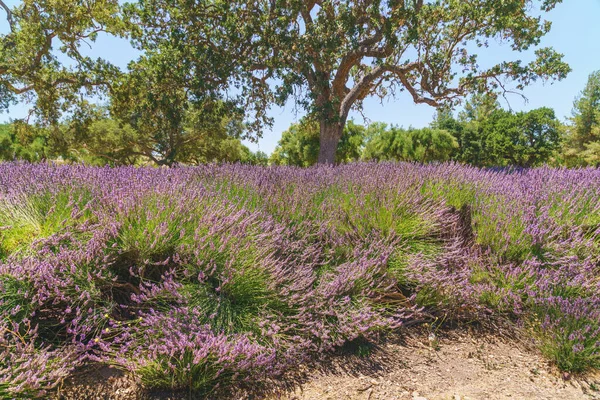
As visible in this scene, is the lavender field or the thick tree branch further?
the thick tree branch

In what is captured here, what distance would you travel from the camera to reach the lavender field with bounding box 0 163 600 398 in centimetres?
207

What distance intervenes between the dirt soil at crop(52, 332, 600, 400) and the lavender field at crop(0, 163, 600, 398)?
0.34ft

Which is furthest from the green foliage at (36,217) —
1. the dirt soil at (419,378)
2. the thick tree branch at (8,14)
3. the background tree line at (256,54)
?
Result: the thick tree branch at (8,14)

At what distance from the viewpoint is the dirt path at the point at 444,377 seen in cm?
219

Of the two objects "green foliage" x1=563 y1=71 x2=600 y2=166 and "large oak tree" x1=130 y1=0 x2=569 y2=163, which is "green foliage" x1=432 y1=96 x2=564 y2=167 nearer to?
"green foliage" x1=563 y1=71 x2=600 y2=166

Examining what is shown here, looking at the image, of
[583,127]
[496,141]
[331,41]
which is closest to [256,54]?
[331,41]

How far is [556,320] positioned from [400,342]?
1111 mm

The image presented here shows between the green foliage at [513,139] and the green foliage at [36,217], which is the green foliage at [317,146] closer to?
the green foliage at [513,139]

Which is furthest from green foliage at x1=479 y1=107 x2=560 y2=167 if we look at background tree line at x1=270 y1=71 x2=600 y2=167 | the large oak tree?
the large oak tree

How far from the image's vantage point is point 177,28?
31.3ft

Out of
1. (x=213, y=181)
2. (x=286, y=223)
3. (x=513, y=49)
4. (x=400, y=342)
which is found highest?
(x=513, y=49)

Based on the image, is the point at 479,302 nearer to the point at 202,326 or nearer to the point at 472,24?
the point at 202,326

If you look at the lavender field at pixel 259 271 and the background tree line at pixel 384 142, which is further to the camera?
the background tree line at pixel 384 142

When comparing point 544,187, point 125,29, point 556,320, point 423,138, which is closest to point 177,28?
point 125,29
